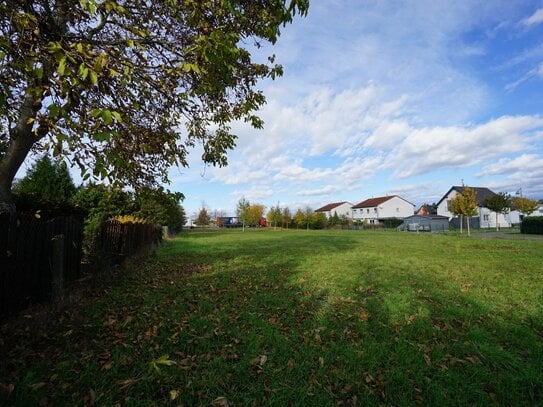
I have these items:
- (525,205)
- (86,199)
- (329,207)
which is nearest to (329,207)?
(329,207)

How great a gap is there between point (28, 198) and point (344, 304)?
8.41 m

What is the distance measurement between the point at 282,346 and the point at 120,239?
268 inches

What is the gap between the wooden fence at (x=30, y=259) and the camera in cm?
Result: 439

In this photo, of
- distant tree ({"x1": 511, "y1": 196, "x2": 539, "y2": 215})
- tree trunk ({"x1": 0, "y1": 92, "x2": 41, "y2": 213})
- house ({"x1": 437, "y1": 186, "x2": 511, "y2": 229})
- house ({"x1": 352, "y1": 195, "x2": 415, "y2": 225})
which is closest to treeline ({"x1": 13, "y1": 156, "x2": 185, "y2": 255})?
tree trunk ({"x1": 0, "y1": 92, "x2": 41, "y2": 213})

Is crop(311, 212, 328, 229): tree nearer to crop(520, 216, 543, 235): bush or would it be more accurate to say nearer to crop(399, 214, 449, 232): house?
crop(399, 214, 449, 232): house

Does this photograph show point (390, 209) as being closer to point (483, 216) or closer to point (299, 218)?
point (483, 216)

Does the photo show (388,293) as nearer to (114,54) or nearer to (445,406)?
(445,406)

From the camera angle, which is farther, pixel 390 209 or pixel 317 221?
pixel 390 209

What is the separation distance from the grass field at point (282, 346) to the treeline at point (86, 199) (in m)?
1.90

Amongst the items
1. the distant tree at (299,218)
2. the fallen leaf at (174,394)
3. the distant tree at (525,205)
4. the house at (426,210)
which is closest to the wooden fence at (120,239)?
the fallen leaf at (174,394)

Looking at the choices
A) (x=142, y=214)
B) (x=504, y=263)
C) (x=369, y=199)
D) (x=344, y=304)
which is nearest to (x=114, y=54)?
(x=344, y=304)

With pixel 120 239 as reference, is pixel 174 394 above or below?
below

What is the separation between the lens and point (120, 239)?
→ 30.4ft

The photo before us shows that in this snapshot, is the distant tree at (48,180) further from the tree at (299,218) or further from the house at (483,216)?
the house at (483,216)
